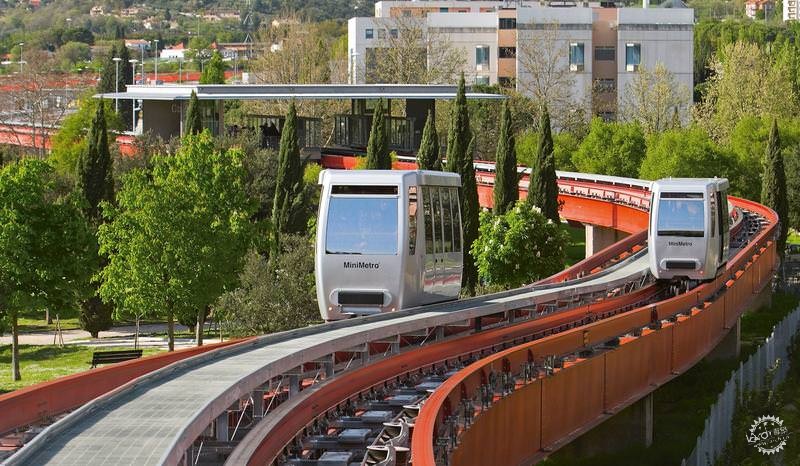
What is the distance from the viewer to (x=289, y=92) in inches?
3588

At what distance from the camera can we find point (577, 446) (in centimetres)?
2962

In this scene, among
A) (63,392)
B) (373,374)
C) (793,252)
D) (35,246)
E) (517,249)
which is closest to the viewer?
(63,392)

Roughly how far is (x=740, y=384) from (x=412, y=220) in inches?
357

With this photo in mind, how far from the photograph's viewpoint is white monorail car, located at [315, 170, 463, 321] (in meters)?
27.5

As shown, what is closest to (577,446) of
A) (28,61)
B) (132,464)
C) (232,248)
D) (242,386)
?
(242,386)

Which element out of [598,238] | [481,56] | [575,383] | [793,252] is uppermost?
[481,56]

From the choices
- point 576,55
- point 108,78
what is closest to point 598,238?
point 576,55

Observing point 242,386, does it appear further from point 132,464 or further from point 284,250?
point 284,250

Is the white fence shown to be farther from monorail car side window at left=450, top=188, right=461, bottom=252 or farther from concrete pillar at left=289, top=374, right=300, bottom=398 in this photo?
concrete pillar at left=289, top=374, right=300, bottom=398

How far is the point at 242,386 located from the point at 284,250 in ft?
122

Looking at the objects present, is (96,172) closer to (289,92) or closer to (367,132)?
(289,92)

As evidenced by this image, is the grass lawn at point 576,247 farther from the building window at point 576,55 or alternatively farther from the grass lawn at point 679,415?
the building window at point 576,55

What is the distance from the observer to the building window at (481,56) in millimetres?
138500

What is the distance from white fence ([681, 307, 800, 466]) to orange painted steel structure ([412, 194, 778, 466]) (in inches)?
41.9
